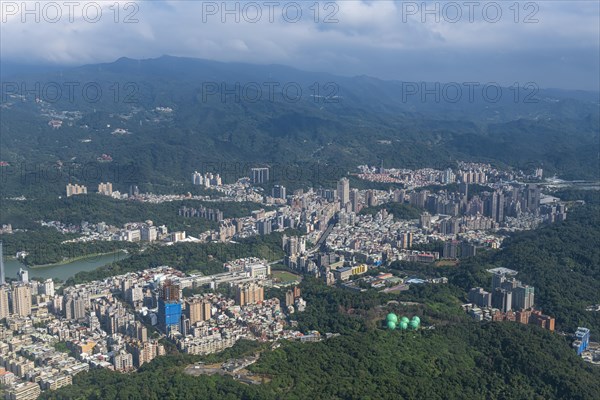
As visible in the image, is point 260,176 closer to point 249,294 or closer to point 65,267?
point 65,267

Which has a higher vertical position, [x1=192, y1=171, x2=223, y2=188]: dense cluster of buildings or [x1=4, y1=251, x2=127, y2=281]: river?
[x1=192, y1=171, x2=223, y2=188]: dense cluster of buildings

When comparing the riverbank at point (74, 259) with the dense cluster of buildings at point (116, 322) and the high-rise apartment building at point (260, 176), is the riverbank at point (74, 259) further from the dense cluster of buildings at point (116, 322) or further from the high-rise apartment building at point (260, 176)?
the high-rise apartment building at point (260, 176)

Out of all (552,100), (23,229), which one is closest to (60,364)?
(23,229)

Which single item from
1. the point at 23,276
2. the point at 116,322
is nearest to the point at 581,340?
the point at 116,322

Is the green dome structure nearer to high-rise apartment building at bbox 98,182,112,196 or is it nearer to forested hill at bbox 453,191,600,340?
forested hill at bbox 453,191,600,340

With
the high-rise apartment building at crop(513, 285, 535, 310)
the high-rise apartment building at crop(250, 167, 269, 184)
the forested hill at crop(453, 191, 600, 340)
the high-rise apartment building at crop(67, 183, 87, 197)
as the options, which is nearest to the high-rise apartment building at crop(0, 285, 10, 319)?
the forested hill at crop(453, 191, 600, 340)

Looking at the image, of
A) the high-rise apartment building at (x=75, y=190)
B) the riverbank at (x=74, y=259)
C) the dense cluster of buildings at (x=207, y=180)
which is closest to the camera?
the riverbank at (x=74, y=259)

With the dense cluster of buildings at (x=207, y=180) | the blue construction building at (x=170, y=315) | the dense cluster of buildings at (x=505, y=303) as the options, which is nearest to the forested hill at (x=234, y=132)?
the dense cluster of buildings at (x=207, y=180)

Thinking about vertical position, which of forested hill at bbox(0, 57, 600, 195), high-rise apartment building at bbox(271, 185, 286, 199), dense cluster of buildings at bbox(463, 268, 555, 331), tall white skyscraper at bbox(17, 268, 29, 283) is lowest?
dense cluster of buildings at bbox(463, 268, 555, 331)
